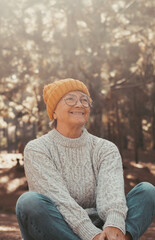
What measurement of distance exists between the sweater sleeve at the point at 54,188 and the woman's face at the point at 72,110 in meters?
0.33

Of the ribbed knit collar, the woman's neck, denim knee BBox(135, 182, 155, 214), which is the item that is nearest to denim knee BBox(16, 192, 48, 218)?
the ribbed knit collar

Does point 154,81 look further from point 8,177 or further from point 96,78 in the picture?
point 8,177

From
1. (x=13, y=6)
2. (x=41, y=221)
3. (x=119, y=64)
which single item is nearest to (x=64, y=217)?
(x=41, y=221)

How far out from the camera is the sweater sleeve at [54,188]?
2586 mm

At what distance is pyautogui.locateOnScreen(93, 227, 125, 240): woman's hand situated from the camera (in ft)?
8.23

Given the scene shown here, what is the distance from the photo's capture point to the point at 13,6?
37.7ft

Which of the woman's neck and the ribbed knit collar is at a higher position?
the woman's neck

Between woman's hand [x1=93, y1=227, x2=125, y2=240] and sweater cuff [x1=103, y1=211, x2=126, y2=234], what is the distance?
0.02 meters

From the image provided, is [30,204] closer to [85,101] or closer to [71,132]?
[71,132]

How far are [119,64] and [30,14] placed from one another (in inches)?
148

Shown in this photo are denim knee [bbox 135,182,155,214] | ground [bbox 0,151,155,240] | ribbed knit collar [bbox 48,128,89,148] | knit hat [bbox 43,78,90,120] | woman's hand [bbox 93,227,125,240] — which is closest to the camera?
woman's hand [bbox 93,227,125,240]

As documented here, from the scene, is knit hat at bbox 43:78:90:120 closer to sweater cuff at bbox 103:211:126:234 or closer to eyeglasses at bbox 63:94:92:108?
eyeglasses at bbox 63:94:92:108

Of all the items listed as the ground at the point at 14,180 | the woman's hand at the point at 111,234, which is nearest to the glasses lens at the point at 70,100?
the woman's hand at the point at 111,234

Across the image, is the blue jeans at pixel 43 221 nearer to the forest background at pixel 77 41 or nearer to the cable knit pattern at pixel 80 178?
the cable knit pattern at pixel 80 178
